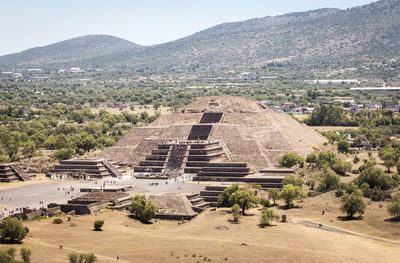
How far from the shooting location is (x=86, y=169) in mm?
121250

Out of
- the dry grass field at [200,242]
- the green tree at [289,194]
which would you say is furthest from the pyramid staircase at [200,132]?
the dry grass field at [200,242]

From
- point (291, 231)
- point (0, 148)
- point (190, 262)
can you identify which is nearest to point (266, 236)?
point (291, 231)

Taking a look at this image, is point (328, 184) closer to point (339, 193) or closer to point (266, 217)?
point (339, 193)

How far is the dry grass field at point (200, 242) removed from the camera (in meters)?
66.1

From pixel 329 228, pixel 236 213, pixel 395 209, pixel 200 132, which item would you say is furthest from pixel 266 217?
pixel 200 132

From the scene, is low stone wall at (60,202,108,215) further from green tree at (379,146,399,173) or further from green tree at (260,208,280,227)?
green tree at (379,146,399,173)

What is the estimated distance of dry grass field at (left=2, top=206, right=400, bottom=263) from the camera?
66.1 m

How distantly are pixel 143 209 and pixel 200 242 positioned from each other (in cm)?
1350

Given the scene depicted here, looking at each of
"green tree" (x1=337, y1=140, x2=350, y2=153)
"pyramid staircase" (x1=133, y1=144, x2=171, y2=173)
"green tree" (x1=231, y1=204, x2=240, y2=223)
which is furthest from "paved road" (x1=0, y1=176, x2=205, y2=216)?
"green tree" (x1=337, y1=140, x2=350, y2=153)

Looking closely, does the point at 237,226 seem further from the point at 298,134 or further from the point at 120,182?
the point at 298,134

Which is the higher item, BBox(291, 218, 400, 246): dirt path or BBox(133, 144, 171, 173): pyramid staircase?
BBox(133, 144, 171, 173): pyramid staircase

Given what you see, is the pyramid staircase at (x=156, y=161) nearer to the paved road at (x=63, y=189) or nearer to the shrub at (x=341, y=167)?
the paved road at (x=63, y=189)

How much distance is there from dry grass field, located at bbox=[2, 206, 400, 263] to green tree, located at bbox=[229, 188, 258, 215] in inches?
129

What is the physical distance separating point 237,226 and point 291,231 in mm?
6366
